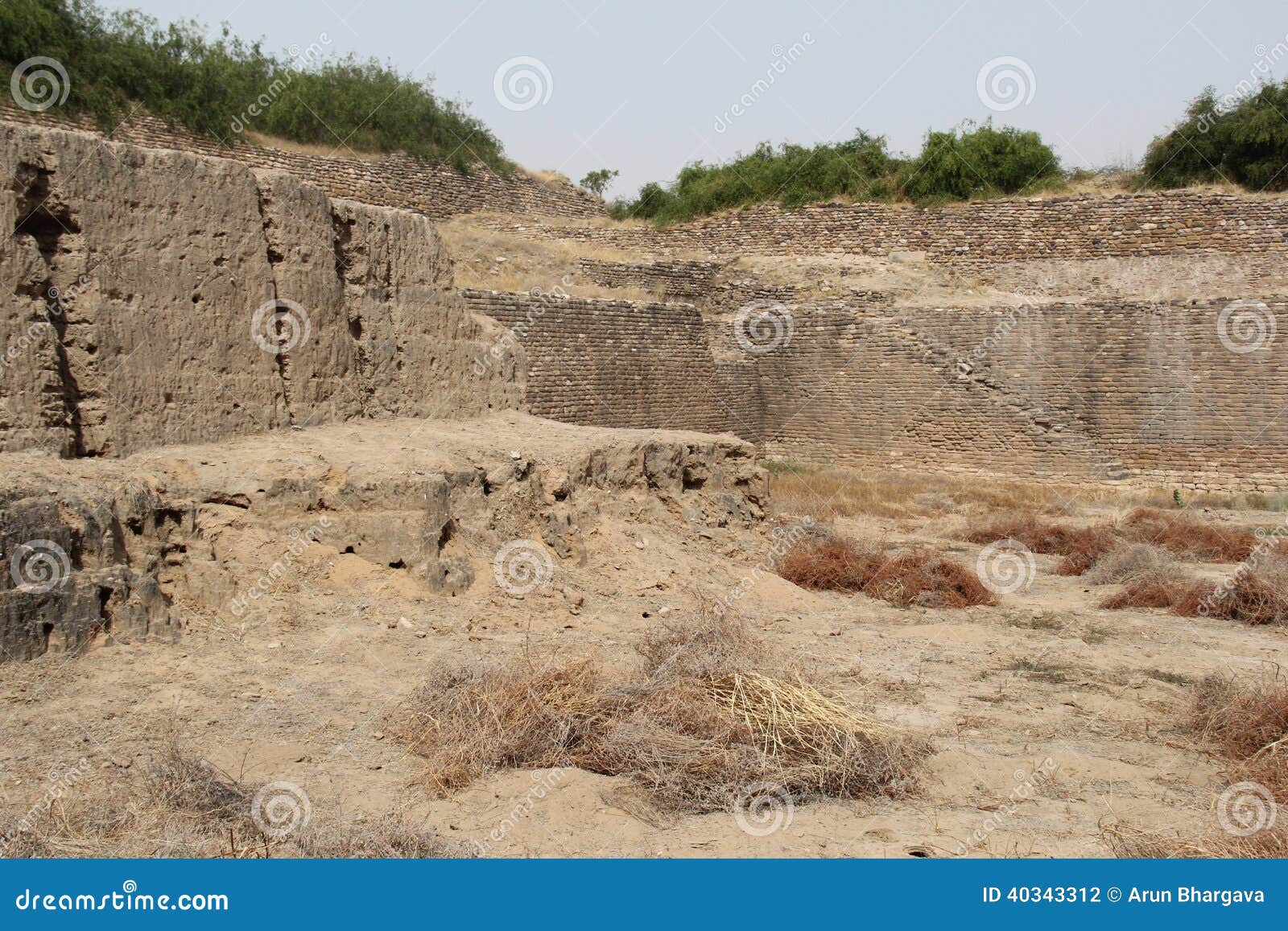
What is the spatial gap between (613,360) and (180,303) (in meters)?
11.9

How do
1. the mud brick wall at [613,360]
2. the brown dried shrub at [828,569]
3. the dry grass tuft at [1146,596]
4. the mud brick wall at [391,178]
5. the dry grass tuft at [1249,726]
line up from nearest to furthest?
the dry grass tuft at [1249,726], the dry grass tuft at [1146,596], the brown dried shrub at [828,569], the mud brick wall at [613,360], the mud brick wall at [391,178]

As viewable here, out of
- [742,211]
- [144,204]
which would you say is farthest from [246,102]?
[144,204]

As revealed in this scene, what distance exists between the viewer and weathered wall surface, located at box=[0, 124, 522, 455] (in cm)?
581

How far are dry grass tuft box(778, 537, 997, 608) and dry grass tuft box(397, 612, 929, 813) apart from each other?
13.5 feet

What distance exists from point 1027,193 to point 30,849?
27095 millimetres

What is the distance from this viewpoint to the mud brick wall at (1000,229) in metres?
23.3

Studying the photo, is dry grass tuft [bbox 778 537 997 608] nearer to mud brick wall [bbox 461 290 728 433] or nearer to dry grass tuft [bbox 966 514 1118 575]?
dry grass tuft [bbox 966 514 1118 575]

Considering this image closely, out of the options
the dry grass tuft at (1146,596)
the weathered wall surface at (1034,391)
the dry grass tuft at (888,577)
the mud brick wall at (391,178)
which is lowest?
the dry grass tuft at (1146,596)

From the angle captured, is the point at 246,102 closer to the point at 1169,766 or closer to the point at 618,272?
the point at 618,272

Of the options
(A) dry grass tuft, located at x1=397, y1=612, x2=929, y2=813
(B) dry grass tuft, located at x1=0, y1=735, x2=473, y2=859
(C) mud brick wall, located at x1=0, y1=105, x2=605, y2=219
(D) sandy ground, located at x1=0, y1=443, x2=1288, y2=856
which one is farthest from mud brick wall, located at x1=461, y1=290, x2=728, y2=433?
(B) dry grass tuft, located at x1=0, y1=735, x2=473, y2=859

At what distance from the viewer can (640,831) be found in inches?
159

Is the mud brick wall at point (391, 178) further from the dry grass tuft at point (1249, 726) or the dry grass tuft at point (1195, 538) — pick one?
the dry grass tuft at point (1249, 726)

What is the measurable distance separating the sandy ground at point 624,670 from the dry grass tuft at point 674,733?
12 centimetres

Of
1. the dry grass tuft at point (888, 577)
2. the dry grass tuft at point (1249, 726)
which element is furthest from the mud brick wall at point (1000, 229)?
the dry grass tuft at point (1249, 726)
